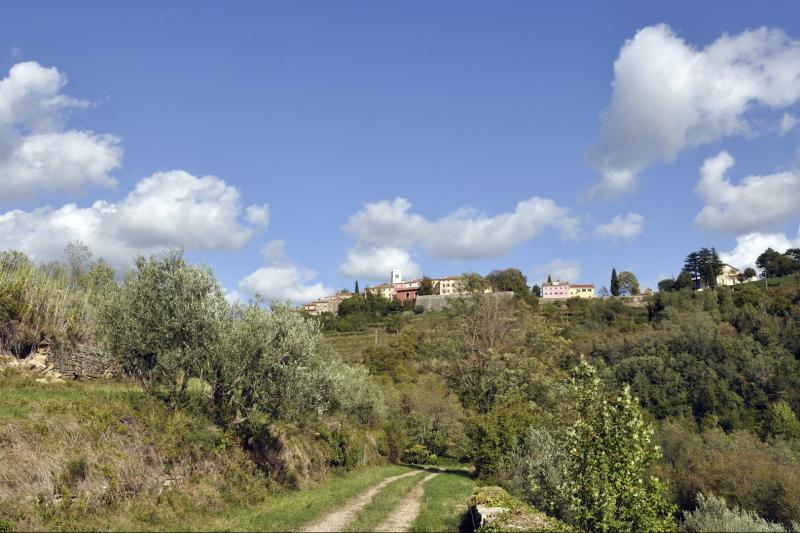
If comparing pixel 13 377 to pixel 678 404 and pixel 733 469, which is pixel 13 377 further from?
pixel 678 404

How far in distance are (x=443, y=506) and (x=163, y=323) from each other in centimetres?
1360

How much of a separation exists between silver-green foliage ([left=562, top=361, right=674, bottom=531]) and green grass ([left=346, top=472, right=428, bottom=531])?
6.39 metres

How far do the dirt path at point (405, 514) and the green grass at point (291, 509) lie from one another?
2.28 meters

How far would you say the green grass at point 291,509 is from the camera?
1592cm

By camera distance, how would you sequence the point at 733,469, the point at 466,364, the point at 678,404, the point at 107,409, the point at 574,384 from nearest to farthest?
1. the point at 574,384
2. the point at 107,409
3. the point at 466,364
4. the point at 733,469
5. the point at 678,404

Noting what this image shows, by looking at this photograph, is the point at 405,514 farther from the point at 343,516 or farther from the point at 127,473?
the point at 127,473

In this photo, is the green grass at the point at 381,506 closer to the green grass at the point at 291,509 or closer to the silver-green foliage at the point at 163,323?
the green grass at the point at 291,509

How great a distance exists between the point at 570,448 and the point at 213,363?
15.7 meters

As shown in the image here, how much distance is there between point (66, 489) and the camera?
15594 mm

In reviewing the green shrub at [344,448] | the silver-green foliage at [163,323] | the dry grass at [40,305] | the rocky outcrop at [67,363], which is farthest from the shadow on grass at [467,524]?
the dry grass at [40,305]

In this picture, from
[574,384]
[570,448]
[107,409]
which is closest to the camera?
[570,448]

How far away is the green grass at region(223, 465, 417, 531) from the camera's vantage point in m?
15.9

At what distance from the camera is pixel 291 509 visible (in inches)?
739

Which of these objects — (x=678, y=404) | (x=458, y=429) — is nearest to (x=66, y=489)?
(x=458, y=429)
